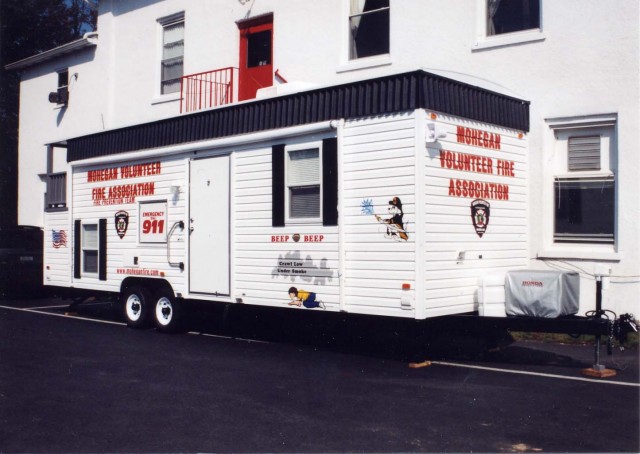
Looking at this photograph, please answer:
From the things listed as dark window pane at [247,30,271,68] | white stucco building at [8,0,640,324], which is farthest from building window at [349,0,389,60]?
dark window pane at [247,30,271,68]

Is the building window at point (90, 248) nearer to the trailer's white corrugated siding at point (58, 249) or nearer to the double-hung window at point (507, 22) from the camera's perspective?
the trailer's white corrugated siding at point (58, 249)

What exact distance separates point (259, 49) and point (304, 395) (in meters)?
10.5

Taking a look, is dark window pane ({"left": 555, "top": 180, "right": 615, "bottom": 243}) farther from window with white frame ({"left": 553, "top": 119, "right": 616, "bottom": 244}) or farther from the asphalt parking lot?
the asphalt parking lot

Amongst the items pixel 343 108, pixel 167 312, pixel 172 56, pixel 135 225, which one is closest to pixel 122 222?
pixel 135 225

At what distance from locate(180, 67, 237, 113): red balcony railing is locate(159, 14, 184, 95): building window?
661mm

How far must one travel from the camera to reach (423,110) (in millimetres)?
8680

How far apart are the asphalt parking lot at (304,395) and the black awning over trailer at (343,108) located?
8.98ft

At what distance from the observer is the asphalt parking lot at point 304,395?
5.89 m

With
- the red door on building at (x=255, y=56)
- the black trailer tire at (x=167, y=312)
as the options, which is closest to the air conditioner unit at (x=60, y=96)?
the red door on building at (x=255, y=56)

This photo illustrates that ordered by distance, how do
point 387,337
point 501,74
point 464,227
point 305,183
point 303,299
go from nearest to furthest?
point 464,227 → point 303,299 → point 305,183 → point 387,337 → point 501,74

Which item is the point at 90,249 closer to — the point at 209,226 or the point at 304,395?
the point at 209,226

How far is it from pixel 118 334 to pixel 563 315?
7.11 meters

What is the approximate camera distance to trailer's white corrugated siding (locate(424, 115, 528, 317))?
8820mm

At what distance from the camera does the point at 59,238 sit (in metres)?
14.3
